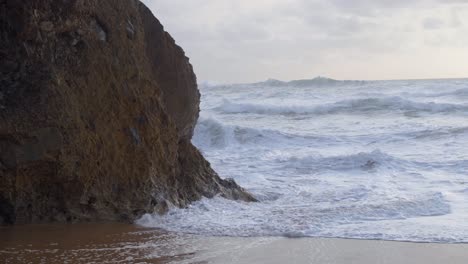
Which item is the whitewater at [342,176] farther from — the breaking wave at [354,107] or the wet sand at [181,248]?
the wet sand at [181,248]

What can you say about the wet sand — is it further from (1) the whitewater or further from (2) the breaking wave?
(2) the breaking wave

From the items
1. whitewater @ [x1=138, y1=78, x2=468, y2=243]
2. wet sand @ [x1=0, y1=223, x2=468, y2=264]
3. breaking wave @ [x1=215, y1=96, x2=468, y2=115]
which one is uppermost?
breaking wave @ [x1=215, y1=96, x2=468, y2=115]

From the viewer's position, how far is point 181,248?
6.13 meters

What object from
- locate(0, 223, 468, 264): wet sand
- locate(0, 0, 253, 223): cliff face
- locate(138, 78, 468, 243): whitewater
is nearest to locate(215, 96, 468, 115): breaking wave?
locate(138, 78, 468, 243): whitewater

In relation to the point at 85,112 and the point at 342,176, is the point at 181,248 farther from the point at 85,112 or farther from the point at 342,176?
the point at 342,176

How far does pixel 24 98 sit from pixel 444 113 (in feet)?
67.9

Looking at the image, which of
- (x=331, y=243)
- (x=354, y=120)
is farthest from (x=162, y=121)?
(x=354, y=120)

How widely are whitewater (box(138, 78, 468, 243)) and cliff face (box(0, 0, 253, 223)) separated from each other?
2.01 ft

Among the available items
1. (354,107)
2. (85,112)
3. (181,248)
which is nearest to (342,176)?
(181,248)

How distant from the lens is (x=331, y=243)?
21.1 feet

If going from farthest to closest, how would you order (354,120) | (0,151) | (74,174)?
(354,120) → (74,174) → (0,151)

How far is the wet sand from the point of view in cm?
568

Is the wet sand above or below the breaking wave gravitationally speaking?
below

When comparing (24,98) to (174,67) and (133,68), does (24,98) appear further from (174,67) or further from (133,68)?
(174,67)
